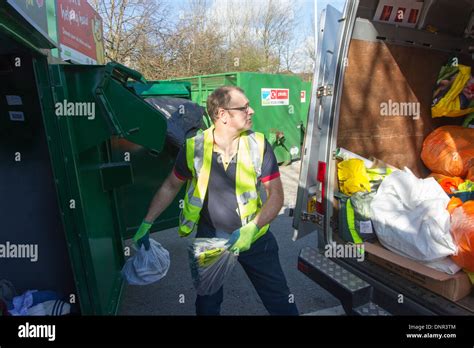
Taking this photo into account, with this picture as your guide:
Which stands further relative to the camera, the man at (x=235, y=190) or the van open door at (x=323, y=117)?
the van open door at (x=323, y=117)

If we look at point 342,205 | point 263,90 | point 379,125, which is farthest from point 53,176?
point 263,90

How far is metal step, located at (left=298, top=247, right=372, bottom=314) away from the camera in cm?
201

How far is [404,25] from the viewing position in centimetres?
288

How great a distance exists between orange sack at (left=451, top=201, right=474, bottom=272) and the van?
9 centimetres

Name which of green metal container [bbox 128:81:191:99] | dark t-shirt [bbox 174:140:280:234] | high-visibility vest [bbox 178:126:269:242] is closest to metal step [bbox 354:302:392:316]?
high-visibility vest [bbox 178:126:269:242]

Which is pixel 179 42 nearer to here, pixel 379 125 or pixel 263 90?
pixel 263 90

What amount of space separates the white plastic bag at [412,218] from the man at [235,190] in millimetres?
705

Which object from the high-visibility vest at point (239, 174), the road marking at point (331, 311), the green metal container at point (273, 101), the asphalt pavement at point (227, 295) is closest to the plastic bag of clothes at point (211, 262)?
the high-visibility vest at point (239, 174)

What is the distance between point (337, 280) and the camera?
213 centimetres

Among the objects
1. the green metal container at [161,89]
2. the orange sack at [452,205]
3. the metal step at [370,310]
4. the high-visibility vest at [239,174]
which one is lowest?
the metal step at [370,310]

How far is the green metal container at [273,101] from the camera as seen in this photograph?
762 centimetres

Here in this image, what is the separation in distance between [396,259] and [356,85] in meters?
1.37

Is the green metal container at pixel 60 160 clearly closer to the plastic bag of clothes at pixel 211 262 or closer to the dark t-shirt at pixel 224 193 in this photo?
the dark t-shirt at pixel 224 193

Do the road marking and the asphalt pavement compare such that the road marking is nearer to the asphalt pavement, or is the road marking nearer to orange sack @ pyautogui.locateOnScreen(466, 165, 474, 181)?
the asphalt pavement
